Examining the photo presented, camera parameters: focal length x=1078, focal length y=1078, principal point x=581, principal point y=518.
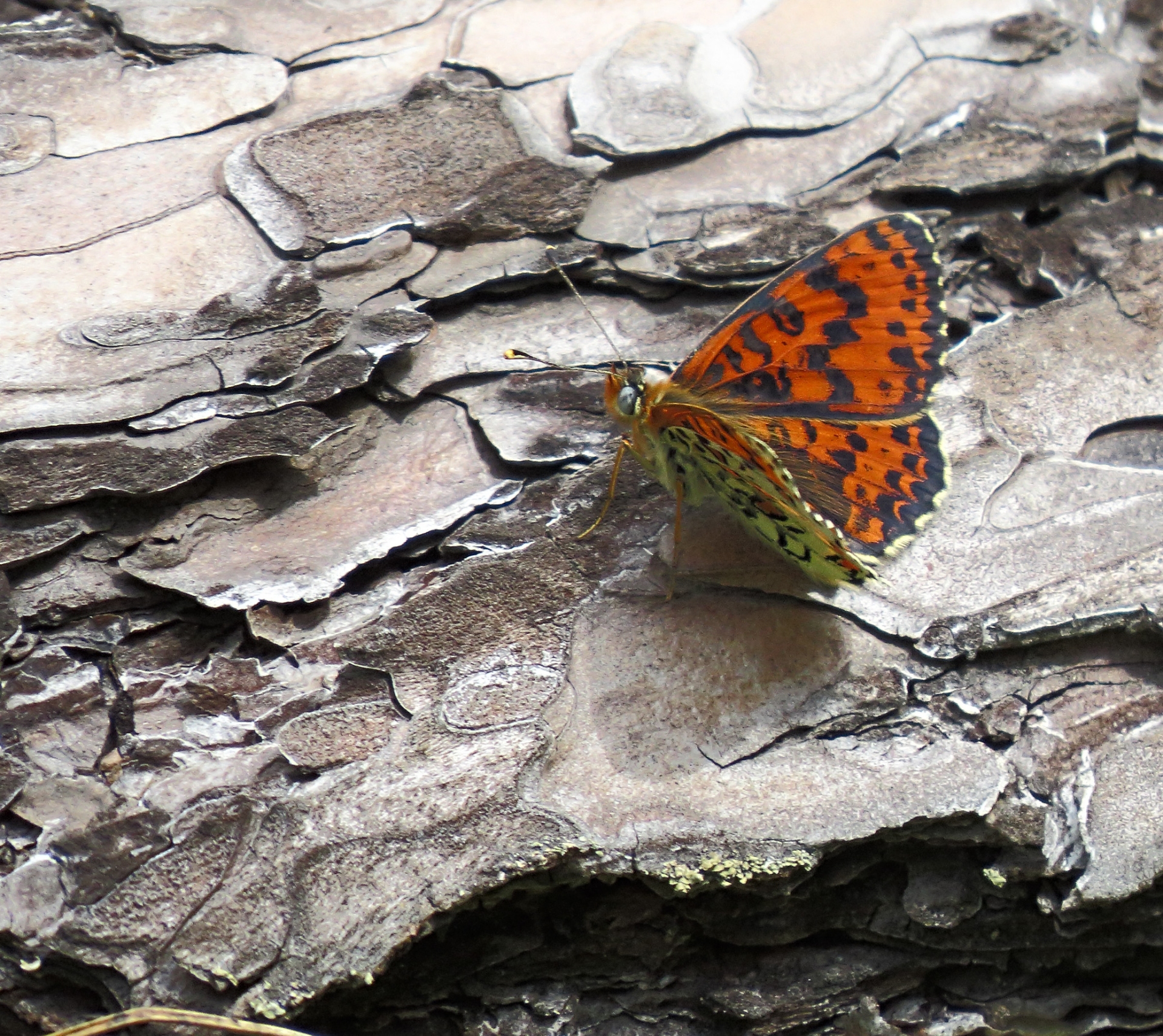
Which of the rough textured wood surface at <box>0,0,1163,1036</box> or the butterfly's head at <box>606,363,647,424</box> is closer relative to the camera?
the rough textured wood surface at <box>0,0,1163,1036</box>

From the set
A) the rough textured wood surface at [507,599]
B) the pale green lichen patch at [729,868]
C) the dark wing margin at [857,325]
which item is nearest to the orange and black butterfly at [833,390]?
the dark wing margin at [857,325]

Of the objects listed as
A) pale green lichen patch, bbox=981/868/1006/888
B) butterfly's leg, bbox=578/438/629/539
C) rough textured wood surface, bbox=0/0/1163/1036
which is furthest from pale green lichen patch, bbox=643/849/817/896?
butterfly's leg, bbox=578/438/629/539

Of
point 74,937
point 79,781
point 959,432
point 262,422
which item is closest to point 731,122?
point 959,432

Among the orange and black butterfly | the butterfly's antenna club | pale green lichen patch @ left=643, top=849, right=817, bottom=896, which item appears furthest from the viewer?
the butterfly's antenna club

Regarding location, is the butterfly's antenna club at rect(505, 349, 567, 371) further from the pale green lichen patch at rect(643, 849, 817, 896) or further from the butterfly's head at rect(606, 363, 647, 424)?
the pale green lichen patch at rect(643, 849, 817, 896)

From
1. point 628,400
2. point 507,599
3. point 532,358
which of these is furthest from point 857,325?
point 507,599

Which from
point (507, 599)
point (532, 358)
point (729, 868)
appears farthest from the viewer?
point (532, 358)

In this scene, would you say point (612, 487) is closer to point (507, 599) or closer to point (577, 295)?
point (507, 599)
